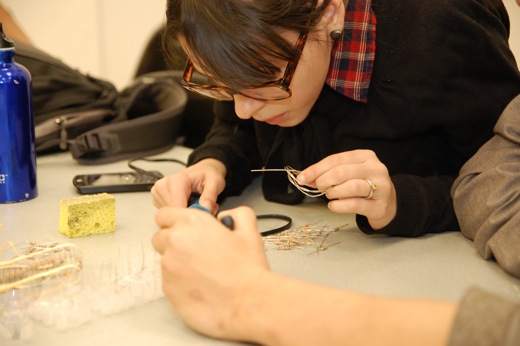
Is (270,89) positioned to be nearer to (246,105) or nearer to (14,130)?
A: (246,105)

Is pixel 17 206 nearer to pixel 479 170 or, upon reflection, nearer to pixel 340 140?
pixel 340 140

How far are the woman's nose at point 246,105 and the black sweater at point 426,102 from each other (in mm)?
199

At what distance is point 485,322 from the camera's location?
0.64 meters

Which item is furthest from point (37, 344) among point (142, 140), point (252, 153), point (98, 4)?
point (98, 4)

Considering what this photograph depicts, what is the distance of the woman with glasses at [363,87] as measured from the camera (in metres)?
1.06

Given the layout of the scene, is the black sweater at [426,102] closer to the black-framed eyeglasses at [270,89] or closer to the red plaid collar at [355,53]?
the red plaid collar at [355,53]

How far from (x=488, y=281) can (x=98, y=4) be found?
9.50 feet

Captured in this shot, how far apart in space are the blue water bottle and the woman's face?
0.48m

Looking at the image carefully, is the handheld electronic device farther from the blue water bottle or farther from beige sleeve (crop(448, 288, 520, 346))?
beige sleeve (crop(448, 288, 520, 346))

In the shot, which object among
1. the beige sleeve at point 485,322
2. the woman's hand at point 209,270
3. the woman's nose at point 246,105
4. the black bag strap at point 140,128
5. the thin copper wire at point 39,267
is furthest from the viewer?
the black bag strap at point 140,128

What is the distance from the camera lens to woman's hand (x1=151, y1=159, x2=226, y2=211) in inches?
48.4

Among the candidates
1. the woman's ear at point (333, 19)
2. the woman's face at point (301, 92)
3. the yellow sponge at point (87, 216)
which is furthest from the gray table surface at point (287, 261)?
the woman's ear at point (333, 19)

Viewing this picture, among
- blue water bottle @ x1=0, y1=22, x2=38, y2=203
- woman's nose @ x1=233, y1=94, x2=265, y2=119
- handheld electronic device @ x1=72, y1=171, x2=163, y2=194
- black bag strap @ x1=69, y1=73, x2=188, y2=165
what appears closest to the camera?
woman's nose @ x1=233, y1=94, x2=265, y2=119

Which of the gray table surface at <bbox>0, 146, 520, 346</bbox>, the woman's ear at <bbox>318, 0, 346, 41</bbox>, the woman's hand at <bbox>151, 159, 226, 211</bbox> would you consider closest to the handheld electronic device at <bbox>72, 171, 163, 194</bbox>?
the gray table surface at <bbox>0, 146, 520, 346</bbox>
